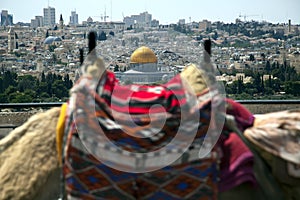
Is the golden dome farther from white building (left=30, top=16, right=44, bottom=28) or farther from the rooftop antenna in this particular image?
white building (left=30, top=16, right=44, bottom=28)

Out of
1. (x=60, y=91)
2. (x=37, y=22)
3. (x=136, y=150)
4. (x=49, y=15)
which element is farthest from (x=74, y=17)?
(x=136, y=150)

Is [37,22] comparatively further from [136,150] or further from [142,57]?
→ [136,150]

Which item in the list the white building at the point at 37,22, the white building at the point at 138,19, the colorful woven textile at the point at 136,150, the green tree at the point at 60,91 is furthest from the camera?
the white building at the point at 37,22

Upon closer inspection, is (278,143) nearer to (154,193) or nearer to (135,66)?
(154,193)

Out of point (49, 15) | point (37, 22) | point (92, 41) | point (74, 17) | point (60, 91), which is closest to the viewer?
point (92, 41)

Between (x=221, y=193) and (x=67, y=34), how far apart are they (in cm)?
11336

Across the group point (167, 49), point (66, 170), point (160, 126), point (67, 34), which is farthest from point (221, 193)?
point (67, 34)

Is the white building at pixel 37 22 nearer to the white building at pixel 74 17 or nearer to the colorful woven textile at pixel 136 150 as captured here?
the white building at pixel 74 17

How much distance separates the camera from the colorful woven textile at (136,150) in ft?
5.71

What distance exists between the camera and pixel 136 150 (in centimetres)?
176

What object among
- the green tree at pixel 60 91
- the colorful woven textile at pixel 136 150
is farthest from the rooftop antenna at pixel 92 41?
the green tree at pixel 60 91

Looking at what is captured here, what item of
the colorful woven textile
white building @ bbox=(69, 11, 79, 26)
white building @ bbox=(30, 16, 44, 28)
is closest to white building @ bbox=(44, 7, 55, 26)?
white building @ bbox=(30, 16, 44, 28)

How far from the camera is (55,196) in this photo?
1.80 metres

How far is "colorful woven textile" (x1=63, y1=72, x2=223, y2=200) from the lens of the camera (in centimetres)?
174
